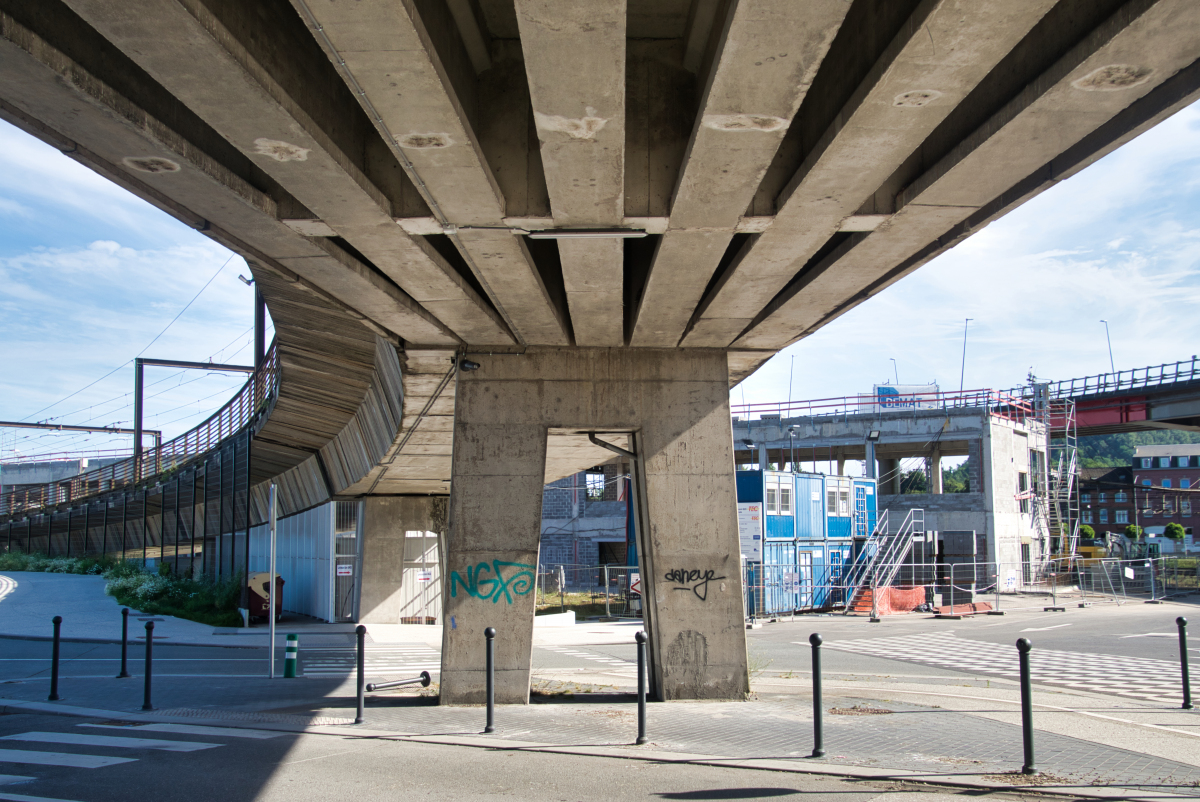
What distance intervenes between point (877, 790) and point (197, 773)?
5.64m

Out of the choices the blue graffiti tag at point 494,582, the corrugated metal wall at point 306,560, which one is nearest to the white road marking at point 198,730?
the blue graffiti tag at point 494,582

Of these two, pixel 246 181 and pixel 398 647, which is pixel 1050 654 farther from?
pixel 246 181

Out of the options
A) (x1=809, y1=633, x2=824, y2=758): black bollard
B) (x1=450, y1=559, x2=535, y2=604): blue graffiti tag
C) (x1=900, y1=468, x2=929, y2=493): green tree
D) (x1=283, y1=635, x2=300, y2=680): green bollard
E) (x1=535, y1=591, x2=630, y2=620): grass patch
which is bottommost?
(x1=535, y1=591, x2=630, y2=620): grass patch

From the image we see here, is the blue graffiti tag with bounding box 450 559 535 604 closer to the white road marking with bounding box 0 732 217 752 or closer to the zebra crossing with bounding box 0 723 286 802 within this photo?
the zebra crossing with bounding box 0 723 286 802

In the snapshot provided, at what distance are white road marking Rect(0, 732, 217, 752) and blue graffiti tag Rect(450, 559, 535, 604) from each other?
11.7 feet

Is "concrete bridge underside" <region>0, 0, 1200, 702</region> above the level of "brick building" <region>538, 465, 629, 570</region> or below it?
above

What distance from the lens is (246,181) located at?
7.08 metres

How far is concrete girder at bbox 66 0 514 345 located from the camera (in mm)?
4480

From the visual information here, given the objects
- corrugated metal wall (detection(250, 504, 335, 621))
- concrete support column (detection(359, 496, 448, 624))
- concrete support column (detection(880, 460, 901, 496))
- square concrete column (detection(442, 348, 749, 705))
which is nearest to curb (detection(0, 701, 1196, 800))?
square concrete column (detection(442, 348, 749, 705))

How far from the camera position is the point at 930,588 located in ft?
104

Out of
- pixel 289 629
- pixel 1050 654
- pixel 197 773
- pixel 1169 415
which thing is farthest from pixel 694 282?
pixel 1169 415

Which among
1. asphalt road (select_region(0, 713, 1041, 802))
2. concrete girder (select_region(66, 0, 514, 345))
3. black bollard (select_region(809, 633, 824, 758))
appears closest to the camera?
concrete girder (select_region(66, 0, 514, 345))

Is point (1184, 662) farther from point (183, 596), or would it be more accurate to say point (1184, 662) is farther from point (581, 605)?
point (183, 596)

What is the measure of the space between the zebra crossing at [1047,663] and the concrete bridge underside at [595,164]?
6.18 meters
